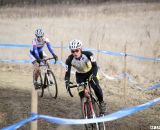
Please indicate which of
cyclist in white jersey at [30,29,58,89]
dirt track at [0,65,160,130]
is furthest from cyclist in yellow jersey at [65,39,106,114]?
cyclist in white jersey at [30,29,58,89]

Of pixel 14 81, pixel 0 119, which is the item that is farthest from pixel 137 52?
pixel 0 119

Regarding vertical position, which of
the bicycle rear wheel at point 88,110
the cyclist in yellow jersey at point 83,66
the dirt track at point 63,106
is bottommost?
the dirt track at point 63,106

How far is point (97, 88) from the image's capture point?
9.14 metres

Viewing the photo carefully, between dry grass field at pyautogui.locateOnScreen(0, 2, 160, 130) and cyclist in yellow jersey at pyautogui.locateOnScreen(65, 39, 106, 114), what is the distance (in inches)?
57.5

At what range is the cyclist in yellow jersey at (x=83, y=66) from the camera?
9102mm

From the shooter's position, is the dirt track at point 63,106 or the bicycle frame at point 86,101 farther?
the dirt track at point 63,106

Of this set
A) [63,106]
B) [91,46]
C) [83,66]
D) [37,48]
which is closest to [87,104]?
Answer: [83,66]

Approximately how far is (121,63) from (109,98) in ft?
23.5

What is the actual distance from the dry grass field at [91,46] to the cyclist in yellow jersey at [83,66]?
1.46 metres

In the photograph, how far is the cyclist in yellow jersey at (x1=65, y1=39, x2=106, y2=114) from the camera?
9.10 meters

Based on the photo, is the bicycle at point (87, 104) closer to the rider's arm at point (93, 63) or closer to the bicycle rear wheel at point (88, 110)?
the bicycle rear wheel at point (88, 110)

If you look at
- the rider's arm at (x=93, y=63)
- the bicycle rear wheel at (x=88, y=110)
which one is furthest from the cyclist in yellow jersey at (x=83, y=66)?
the bicycle rear wheel at (x=88, y=110)

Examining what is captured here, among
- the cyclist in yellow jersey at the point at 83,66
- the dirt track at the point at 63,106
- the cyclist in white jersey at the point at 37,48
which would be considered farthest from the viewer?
the cyclist in white jersey at the point at 37,48

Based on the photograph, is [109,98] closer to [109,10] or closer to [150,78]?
[150,78]
